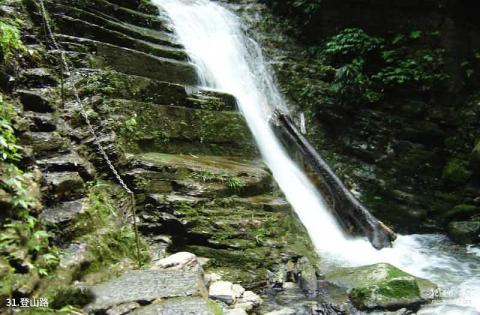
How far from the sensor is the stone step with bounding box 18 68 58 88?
5.96 m

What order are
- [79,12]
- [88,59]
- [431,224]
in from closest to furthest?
1. [88,59]
2. [79,12]
3. [431,224]

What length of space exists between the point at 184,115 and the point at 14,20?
312 centimetres

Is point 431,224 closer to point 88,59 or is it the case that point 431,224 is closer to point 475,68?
point 475,68

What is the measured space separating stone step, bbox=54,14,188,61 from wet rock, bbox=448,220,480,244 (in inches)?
271

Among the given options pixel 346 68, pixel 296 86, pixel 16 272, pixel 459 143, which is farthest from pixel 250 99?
pixel 16 272

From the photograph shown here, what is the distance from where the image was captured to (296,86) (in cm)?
1197

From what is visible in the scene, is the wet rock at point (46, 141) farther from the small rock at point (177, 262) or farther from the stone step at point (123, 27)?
the stone step at point (123, 27)

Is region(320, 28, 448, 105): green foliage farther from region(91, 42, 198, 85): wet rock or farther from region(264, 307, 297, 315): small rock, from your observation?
region(264, 307, 297, 315): small rock

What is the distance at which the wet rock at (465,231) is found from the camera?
338 inches

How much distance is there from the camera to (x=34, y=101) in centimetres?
568

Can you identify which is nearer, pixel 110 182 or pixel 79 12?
pixel 110 182

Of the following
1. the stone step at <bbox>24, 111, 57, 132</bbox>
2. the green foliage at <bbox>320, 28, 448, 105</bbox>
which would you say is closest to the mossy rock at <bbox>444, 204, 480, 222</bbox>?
the green foliage at <bbox>320, 28, 448, 105</bbox>

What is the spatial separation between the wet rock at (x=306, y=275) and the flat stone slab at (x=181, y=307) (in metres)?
2.10

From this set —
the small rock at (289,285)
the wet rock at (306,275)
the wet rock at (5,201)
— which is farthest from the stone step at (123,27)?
the small rock at (289,285)
